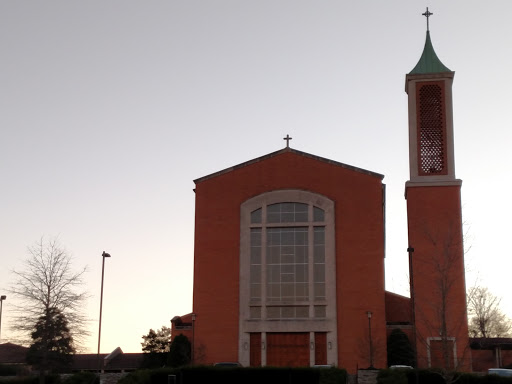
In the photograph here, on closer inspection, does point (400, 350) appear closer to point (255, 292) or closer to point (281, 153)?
point (255, 292)

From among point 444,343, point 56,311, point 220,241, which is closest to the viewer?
point 444,343

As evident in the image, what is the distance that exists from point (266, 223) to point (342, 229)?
4408mm

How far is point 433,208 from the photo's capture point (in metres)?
44.9

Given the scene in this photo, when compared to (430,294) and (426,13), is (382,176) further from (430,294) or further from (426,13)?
(426,13)

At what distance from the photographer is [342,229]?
44969 mm

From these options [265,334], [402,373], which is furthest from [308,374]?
[265,334]

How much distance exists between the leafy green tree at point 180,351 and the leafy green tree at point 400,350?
11254mm

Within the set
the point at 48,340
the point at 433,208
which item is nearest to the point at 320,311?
the point at 433,208

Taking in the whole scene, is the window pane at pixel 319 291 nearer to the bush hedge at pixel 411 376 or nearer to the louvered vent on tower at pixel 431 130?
the louvered vent on tower at pixel 431 130

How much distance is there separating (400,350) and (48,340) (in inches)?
738

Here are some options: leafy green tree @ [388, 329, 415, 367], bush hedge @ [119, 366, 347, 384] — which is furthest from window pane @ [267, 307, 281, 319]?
bush hedge @ [119, 366, 347, 384]

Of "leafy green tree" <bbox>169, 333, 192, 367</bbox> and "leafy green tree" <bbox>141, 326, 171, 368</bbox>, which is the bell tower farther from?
"leafy green tree" <bbox>141, 326, 171, 368</bbox>

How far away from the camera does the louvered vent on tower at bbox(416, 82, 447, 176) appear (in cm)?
Result: 4622

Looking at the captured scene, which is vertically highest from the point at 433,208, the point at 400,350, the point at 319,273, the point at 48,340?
the point at 433,208
